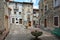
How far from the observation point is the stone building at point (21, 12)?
113ft

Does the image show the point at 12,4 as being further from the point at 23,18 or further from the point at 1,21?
the point at 1,21

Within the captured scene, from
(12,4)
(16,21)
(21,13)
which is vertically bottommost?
(16,21)

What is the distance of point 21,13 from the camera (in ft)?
115

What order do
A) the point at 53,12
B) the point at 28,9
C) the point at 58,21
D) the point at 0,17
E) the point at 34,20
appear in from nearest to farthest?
the point at 0,17 → the point at 58,21 → the point at 53,12 → the point at 28,9 → the point at 34,20

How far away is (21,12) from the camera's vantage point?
34.9 meters

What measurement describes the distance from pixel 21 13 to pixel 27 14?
1.72 meters

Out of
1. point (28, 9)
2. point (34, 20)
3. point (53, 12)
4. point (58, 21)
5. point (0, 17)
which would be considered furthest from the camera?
point (34, 20)

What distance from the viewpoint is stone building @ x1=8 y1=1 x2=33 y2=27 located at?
34344 mm

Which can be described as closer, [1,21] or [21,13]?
[1,21]

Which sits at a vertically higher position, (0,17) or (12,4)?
(12,4)

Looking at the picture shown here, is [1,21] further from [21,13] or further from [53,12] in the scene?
[21,13]

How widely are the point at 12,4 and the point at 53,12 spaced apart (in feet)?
65.4

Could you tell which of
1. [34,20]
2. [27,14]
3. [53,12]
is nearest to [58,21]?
[53,12]

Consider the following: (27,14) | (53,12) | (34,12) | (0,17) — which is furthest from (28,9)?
(0,17)
